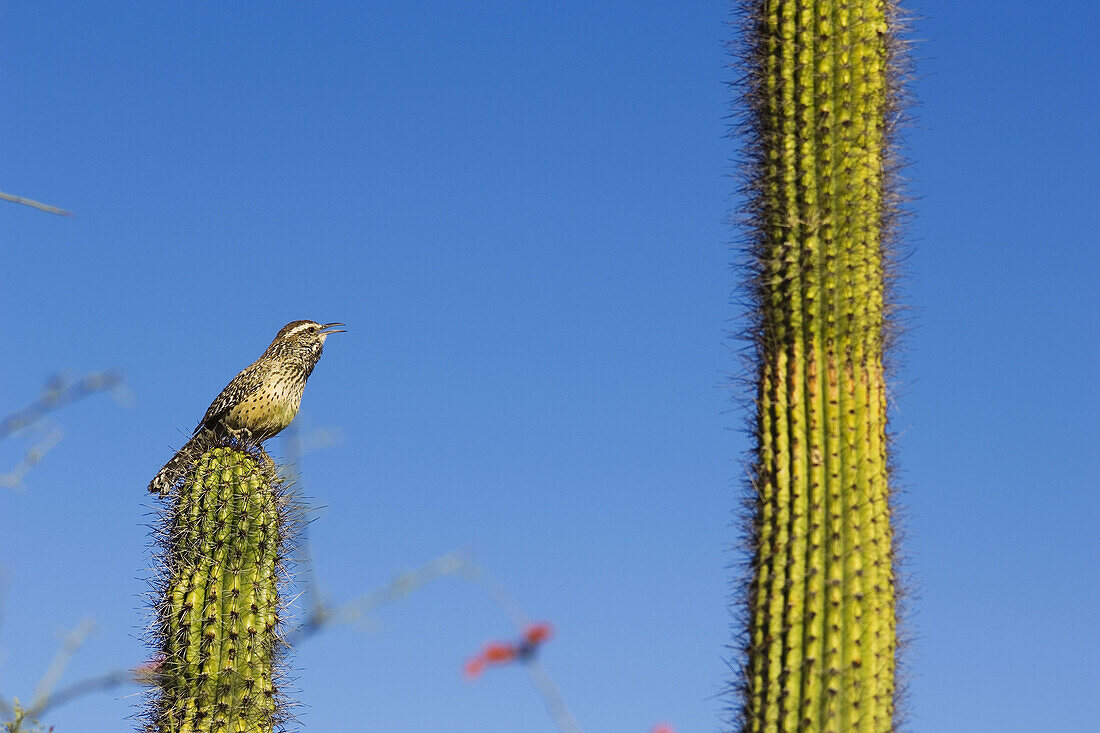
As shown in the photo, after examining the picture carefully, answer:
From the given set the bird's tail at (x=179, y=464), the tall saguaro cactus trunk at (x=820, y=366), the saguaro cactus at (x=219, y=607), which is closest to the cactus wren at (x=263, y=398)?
the bird's tail at (x=179, y=464)

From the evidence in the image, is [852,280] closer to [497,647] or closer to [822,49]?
[822,49]

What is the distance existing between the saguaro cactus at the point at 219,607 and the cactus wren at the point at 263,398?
1.21ft

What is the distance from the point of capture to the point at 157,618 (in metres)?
5.36

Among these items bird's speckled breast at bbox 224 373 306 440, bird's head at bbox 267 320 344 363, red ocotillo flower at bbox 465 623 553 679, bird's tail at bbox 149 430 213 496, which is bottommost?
red ocotillo flower at bbox 465 623 553 679

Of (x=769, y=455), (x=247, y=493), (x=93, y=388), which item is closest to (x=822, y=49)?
(x=769, y=455)

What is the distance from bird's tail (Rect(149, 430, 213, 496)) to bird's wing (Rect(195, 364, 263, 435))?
126mm

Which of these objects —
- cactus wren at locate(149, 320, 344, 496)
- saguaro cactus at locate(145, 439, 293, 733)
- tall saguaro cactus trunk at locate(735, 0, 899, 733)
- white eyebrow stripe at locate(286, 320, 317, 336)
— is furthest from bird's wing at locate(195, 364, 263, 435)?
tall saguaro cactus trunk at locate(735, 0, 899, 733)

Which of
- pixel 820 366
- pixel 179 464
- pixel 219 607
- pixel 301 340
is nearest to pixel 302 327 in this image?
pixel 301 340

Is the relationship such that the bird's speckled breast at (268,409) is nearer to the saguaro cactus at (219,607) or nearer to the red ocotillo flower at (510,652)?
the saguaro cactus at (219,607)

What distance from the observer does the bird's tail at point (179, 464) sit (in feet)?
18.6

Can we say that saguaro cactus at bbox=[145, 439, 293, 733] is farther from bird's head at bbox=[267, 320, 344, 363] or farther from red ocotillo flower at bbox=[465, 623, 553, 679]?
red ocotillo flower at bbox=[465, 623, 553, 679]

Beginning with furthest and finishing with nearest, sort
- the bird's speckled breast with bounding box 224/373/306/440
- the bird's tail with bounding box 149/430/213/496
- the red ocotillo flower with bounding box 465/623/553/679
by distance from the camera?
the bird's speckled breast with bounding box 224/373/306/440
the bird's tail with bounding box 149/430/213/496
the red ocotillo flower with bounding box 465/623/553/679

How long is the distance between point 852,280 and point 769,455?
761mm

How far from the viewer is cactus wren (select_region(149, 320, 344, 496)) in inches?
229
